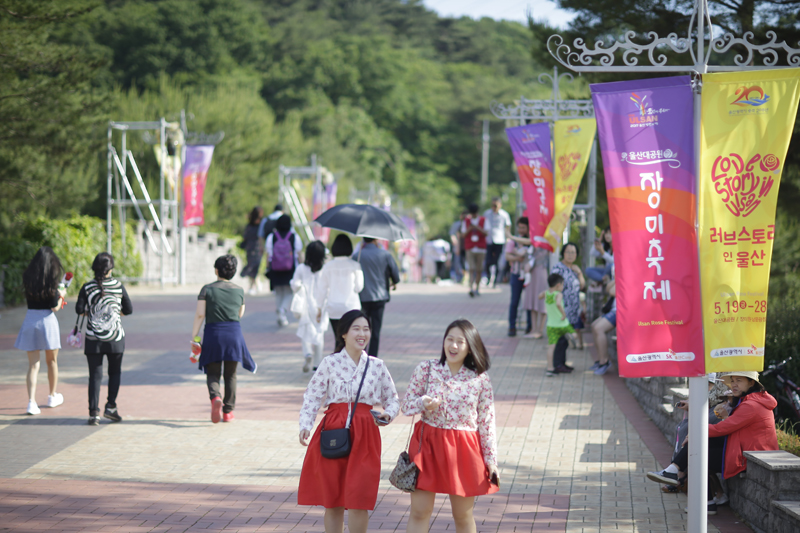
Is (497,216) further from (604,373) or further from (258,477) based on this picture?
(258,477)

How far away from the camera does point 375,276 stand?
31.1ft

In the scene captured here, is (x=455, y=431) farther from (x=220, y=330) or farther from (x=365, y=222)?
(x=365, y=222)

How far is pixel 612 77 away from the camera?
41.9 ft


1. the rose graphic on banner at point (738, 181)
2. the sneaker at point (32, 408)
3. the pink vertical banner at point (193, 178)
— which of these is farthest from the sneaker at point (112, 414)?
the pink vertical banner at point (193, 178)

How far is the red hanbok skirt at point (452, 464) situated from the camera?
4.19 meters

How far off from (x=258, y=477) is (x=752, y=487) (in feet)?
11.3

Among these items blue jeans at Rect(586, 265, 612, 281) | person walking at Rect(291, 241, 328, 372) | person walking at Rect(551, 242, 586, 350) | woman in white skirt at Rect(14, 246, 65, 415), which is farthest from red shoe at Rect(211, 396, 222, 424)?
blue jeans at Rect(586, 265, 612, 281)

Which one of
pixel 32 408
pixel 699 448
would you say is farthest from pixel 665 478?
pixel 32 408

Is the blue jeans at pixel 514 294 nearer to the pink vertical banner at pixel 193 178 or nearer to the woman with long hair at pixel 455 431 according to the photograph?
the woman with long hair at pixel 455 431

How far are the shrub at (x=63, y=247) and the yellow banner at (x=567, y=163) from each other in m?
10.4

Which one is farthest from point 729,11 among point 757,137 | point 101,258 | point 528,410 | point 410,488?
point 410,488

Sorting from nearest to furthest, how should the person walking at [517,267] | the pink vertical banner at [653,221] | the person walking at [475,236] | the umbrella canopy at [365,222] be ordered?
the pink vertical banner at [653,221] < the umbrella canopy at [365,222] < the person walking at [517,267] < the person walking at [475,236]

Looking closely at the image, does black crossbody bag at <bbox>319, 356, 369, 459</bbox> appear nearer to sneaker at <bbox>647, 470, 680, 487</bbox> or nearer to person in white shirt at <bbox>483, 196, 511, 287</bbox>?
sneaker at <bbox>647, 470, 680, 487</bbox>

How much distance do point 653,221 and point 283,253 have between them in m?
9.07
